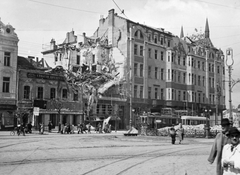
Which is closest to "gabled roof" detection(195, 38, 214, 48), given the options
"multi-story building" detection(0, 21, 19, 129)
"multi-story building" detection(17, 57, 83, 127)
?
"multi-story building" detection(17, 57, 83, 127)

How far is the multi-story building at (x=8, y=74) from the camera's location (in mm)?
40156

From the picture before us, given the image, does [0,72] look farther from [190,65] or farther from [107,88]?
[190,65]

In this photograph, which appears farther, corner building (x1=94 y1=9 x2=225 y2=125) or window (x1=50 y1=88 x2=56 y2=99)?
corner building (x1=94 y1=9 x2=225 y2=125)

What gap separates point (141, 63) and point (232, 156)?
50249mm

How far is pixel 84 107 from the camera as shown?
4928cm

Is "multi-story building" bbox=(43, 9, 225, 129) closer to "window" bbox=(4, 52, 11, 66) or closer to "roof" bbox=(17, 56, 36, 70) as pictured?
"roof" bbox=(17, 56, 36, 70)

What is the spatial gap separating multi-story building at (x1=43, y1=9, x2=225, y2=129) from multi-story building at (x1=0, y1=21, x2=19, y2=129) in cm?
1358

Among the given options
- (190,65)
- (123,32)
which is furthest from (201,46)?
(123,32)

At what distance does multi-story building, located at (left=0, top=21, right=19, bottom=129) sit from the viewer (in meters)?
40.2

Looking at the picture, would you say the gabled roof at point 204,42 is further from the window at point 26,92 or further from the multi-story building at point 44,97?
the window at point 26,92

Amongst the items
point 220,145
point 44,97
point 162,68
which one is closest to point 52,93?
point 44,97

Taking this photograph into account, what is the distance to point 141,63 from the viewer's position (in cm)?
5478

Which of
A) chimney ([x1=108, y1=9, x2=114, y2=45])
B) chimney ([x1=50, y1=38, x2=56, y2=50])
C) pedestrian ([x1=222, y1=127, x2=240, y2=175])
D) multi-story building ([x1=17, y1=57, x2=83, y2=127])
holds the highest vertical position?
chimney ([x1=108, y1=9, x2=114, y2=45])

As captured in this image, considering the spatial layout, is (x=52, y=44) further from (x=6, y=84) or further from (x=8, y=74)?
(x=6, y=84)
